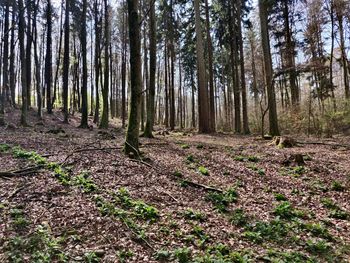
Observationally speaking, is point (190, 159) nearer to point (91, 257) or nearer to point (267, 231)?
point (267, 231)

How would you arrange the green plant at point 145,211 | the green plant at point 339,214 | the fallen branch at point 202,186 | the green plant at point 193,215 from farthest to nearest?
the fallen branch at point 202,186 → the green plant at point 339,214 → the green plant at point 193,215 → the green plant at point 145,211

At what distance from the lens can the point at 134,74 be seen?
7.63 metres

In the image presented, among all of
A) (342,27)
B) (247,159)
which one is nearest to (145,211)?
(247,159)

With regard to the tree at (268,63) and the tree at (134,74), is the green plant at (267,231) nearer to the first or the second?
the tree at (134,74)

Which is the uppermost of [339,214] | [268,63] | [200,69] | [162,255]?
[200,69]

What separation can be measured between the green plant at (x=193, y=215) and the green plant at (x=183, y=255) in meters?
1.02

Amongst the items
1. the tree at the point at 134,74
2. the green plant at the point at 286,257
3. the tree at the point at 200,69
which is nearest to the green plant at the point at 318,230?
the green plant at the point at 286,257

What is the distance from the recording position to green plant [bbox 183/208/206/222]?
481cm

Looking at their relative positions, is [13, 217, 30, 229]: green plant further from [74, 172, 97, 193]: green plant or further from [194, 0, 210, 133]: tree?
[194, 0, 210, 133]: tree

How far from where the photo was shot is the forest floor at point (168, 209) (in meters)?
3.82

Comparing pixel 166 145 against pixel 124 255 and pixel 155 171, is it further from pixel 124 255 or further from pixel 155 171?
pixel 124 255

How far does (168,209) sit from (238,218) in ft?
3.94

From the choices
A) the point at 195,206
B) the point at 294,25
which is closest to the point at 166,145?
the point at 195,206

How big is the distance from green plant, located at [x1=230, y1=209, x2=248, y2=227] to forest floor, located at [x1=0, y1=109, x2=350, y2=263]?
2cm
